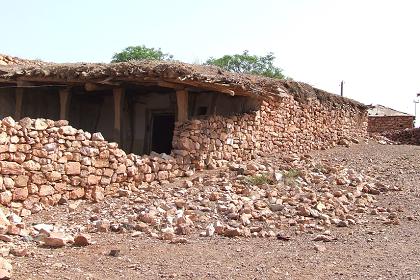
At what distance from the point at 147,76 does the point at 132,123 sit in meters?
2.99

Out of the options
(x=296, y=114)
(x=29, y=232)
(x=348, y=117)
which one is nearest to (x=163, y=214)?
(x=29, y=232)

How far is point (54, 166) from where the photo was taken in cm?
793

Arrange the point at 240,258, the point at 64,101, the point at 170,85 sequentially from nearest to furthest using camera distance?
the point at 240,258
the point at 170,85
the point at 64,101

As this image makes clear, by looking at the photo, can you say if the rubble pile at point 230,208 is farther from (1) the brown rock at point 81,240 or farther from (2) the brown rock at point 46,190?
(2) the brown rock at point 46,190

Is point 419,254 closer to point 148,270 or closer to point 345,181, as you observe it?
point 148,270

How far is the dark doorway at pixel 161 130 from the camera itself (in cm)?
→ 1326

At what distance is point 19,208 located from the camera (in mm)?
7344

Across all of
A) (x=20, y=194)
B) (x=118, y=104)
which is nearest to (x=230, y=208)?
(x=20, y=194)

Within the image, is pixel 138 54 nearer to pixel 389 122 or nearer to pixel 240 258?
pixel 389 122

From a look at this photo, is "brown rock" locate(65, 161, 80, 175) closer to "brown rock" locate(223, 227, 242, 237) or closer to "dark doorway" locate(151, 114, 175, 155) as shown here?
"brown rock" locate(223, 227, 242, 237)

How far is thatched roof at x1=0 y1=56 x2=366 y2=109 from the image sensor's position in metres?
10.1

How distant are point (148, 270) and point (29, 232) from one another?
2.05 m

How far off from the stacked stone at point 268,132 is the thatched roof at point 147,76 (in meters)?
0.81

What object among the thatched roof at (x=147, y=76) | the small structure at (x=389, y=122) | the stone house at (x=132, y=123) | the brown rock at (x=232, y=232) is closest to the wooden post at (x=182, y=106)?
the stone house at (x=132, y=123)
